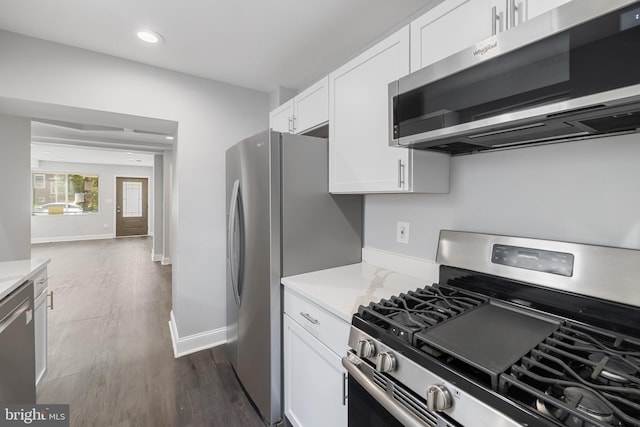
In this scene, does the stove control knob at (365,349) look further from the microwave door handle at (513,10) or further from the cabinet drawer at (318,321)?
the microwave door handle at (513,10)

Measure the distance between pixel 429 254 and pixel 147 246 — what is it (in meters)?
8.28

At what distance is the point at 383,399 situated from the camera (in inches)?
34.1

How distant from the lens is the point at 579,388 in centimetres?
61

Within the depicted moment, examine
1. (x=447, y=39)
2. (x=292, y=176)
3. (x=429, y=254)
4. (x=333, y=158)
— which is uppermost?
(x=447, y=39)

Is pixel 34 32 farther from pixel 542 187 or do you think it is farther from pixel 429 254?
pixel 542 187

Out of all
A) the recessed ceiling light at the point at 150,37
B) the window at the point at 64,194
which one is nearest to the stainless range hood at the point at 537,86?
the recessed ceiling light at the point at 150,37

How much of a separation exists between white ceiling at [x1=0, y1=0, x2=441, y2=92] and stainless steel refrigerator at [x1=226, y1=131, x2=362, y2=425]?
2.44 feet

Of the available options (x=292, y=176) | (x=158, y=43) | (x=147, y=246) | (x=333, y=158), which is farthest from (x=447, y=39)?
(x=147, y=246)

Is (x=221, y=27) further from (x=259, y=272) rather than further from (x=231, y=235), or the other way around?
(x=259, y=272)

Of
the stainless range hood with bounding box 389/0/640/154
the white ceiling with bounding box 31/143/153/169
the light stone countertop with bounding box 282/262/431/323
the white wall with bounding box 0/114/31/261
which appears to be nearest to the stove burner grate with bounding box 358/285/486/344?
the light stone countertop with bounding box 282/262/431/323

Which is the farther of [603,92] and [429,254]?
[429,254]

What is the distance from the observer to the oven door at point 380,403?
770 mm

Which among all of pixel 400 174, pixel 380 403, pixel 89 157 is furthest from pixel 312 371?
pixel 89 157

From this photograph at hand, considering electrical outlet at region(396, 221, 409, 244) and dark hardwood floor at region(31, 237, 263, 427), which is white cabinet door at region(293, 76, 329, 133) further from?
dark hardwood floor at region(31, 237, 263, 427)
